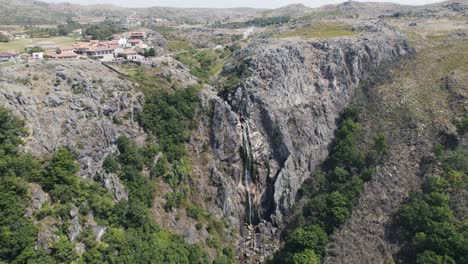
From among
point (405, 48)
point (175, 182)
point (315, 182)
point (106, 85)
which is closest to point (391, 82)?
point (405, 48)

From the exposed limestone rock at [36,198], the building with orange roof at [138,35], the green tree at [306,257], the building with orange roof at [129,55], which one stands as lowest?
the green tree at [306,257]

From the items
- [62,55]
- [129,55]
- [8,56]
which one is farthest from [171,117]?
[8,56]

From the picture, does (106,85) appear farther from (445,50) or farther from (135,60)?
(445,50)

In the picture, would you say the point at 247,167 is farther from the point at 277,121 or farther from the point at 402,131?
the point at 402,131

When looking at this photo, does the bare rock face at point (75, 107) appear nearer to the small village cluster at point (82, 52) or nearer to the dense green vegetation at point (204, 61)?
the small village cluster at point (82, 52)

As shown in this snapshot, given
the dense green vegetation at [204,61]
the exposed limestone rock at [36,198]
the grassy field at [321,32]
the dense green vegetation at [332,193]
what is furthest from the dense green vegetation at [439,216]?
the exposed limestone rock at [36,198]

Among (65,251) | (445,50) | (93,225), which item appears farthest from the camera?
(445,50)
